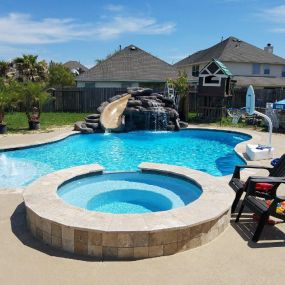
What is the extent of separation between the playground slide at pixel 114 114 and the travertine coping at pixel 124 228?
11.6 m

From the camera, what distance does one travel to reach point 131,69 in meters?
31.3

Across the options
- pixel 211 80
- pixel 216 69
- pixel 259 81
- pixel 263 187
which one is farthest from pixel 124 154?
pixel 259 81

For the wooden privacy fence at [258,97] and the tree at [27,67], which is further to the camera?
the tree at [27,67]

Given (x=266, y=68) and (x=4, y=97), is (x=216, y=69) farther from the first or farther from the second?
(x=266, y=68)

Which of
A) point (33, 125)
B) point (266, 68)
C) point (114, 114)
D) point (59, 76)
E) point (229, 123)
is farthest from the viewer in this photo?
point (59, 76)

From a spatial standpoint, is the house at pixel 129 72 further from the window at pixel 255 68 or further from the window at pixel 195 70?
the window at pixel 255 68

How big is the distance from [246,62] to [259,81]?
3.02m

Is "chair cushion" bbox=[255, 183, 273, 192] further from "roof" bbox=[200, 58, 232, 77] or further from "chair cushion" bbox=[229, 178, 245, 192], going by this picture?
"roof" bbox=[200, 58, 232, 77]

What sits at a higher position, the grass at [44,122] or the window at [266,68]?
the window at [266,68]

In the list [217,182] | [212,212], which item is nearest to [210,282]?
[212,212]

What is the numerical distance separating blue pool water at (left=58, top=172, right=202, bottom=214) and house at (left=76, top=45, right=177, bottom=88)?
23428 millimetres

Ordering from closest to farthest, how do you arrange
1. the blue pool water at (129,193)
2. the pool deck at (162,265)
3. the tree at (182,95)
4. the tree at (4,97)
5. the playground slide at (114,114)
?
the pool deck at (162,265), the blue pool water at (129,193), the tree at (4,97), the playground slide at (114,114), the tree at (182,95)

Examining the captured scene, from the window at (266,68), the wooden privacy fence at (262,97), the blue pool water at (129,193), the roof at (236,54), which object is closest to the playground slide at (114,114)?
the wooden privacy fence at (262,97)

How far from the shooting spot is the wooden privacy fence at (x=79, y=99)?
23.4m
